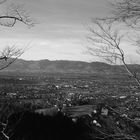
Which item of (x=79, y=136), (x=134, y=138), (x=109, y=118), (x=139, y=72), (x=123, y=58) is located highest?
(x=123, y=58)

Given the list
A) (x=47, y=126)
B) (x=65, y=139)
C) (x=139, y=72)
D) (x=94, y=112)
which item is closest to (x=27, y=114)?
(x=47, y=126)

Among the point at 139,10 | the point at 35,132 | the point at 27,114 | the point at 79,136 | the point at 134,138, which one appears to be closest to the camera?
the point at 139,10

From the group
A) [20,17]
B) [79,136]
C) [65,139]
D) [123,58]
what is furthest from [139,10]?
[79,136]

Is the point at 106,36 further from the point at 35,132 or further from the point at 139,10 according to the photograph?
the point at 35,132

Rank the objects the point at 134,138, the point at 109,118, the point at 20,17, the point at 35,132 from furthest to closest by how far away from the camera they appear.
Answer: the point at 109,118 → the point at 35,132 → the point at 20,17 → the point at 134,138

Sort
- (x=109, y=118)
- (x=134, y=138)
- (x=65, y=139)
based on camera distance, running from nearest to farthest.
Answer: (x=134, y=138) < (x=65, y=139) < (x=109, y=118)

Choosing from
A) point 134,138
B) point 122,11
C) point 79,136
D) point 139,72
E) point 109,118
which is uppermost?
point 122,11

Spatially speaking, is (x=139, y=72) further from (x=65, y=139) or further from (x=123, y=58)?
(x=65, y=139)

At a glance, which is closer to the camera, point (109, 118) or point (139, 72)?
point (139, 72)

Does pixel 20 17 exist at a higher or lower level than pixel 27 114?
higher
